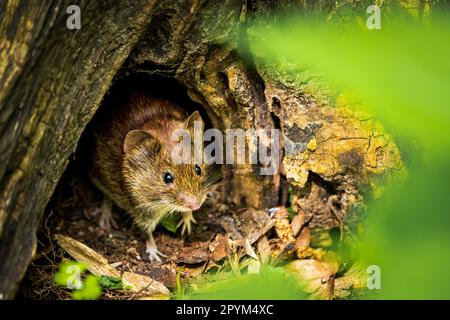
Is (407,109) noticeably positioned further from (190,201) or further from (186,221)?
(186,221)

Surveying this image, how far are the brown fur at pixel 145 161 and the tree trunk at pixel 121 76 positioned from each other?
1.69 feet

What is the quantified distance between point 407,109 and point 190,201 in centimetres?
437

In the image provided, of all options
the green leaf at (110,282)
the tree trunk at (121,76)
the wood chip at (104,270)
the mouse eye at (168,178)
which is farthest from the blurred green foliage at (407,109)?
the mouse eye at (168,178)

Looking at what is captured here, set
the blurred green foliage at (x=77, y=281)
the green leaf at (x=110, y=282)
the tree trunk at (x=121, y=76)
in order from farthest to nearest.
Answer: the green leaf at (x=110, y=282)
the blurred green foliage at (x=77, y=281)
the tree trunk at (x=121, y=76)

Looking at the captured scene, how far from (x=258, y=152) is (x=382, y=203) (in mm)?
4287

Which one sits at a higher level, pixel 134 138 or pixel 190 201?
pixel 134 138

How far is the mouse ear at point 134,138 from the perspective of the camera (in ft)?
17.7

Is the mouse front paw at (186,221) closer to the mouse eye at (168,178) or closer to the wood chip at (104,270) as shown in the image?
the mouse eye at (168,178)

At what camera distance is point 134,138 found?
548cm

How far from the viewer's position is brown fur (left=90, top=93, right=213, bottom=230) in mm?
5527

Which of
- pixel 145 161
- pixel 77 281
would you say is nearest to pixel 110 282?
pixel 77 281

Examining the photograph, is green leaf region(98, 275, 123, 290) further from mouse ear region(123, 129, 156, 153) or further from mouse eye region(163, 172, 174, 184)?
mouse ear region(123, 129, 156, 153)

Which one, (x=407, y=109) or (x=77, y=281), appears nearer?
(x=407, y=109)

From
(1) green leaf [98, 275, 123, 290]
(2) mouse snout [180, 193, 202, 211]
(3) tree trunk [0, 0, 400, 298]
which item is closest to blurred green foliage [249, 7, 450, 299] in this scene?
(3) tree trunk [0, 0, 400, 298]
